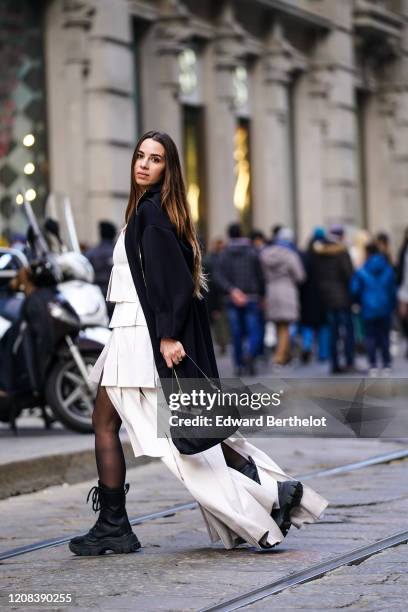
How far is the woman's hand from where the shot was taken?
21.0ft

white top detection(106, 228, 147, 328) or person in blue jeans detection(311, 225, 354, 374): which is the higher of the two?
white top detection(106, 228, 147, 328)

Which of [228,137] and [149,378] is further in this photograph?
[228,137]

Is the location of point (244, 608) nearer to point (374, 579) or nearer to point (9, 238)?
point (374, 579)

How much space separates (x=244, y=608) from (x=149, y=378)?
4.02 feet

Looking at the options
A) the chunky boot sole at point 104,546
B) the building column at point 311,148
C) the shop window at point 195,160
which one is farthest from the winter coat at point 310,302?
the chunky boot sole at point 104,546

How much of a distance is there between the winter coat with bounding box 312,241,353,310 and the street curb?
8.55 m

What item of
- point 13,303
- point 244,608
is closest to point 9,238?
point 13,303

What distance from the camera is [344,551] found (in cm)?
682

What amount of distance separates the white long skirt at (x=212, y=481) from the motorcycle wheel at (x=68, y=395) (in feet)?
15.3

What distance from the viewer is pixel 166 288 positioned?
6449 millimetres

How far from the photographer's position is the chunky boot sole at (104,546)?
6766 millimetres

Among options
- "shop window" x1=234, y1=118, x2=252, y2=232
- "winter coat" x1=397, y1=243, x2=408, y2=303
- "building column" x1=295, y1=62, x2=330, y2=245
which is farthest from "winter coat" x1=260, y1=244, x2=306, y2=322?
"building column" x1=295, y1=62, x2=330, y2=245

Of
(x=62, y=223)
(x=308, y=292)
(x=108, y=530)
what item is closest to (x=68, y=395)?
(x=62, y=223)

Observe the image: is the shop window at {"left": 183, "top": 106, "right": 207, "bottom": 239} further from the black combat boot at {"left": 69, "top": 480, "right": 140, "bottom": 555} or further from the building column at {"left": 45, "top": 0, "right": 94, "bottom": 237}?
the black combat boot at {"left": 69, "top": 480, "right": 140, "bottom": 555}
